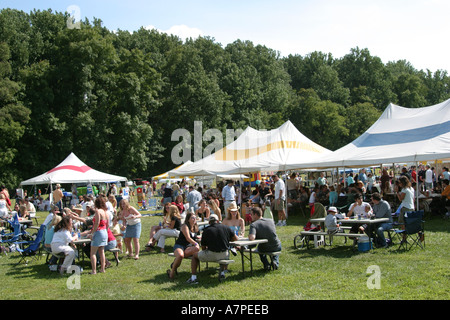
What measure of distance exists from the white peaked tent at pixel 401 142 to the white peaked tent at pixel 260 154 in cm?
101

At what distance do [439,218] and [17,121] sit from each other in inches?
1148

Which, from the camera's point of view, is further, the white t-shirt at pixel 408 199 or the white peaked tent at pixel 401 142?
the white peaked tent at pixel 401 142

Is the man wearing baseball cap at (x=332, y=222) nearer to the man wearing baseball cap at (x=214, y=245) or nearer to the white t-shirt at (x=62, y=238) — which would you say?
the man wearing baseball cap at (x=214, y=245)

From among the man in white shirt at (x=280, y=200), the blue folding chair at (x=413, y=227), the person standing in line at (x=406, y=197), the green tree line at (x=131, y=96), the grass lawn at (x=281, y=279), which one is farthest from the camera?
the green tree line at (x=131, y=96)

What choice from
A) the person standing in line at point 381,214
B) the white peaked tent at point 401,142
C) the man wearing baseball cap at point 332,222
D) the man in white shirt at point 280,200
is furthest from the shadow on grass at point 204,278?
the white peaked tent at point 401,142

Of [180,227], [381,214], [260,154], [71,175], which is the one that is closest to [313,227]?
[381,214]

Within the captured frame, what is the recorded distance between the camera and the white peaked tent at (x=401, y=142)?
13.0 metres

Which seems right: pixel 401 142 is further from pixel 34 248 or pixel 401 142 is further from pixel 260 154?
pixel 34 248

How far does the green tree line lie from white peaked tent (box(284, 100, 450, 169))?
936 inches

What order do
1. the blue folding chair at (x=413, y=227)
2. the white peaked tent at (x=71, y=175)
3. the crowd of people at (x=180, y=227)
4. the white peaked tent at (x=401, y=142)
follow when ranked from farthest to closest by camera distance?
1. the white peaked tent at (x=71, y=175)
2. the white peaked tent at (x=401, y=142)
3. the blue folding chair at (x=413, y=227)
4. the crowd of people at (x=180, y=227)

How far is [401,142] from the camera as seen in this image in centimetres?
1437

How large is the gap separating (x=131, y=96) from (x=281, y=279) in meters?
32.6
